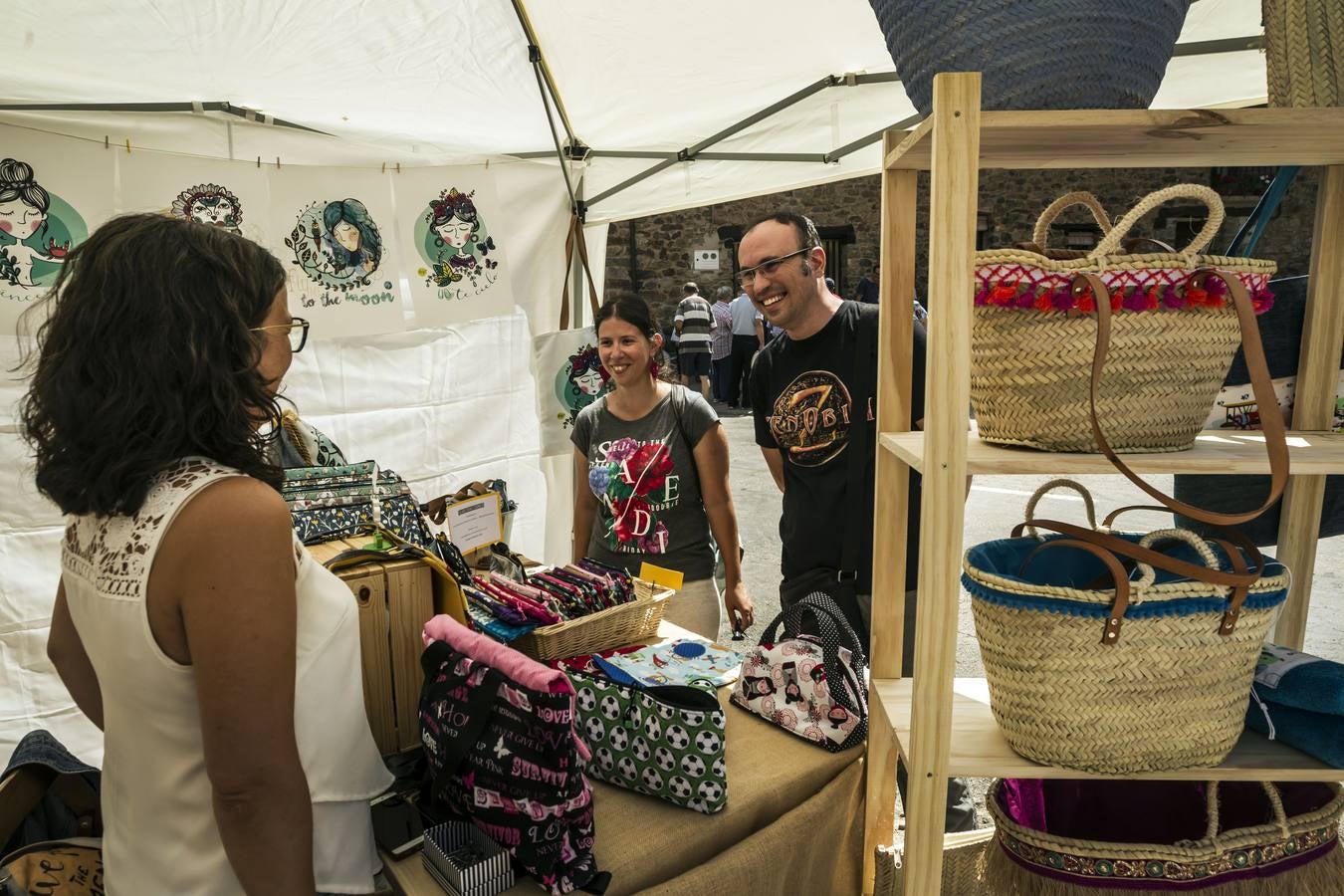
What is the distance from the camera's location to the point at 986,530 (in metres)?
5.65

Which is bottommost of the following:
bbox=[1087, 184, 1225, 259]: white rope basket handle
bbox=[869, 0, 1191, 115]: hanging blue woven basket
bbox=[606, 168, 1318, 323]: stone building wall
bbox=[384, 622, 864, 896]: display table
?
bbox=[384, 622, 864, 896]: display table

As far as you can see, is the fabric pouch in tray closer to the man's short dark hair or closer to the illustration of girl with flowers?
the illustration of girl with flowers

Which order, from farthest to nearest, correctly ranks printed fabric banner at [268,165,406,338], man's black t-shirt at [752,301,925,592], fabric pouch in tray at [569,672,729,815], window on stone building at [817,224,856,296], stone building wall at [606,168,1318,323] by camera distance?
window on stone building at [817,224,856,296] → stone building wall at [606,168,1318,323] → printed fabric banner at [268,165,406,338] → man's black t-shirt at [752,301,925,592] → fabric pouch in tray at [569,672,729,815]

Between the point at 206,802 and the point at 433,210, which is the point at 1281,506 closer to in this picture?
the point at 206,802

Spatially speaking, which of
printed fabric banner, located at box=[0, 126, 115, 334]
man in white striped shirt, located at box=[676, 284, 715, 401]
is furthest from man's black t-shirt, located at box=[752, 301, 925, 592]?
man in white striped shirt, located at box=[676, 284, 715, 401]

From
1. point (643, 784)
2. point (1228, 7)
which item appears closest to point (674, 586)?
point (643, 784)

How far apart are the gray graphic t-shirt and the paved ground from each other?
41.9 inches

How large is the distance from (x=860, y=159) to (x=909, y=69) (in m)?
2.21


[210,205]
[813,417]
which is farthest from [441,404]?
[813,417]

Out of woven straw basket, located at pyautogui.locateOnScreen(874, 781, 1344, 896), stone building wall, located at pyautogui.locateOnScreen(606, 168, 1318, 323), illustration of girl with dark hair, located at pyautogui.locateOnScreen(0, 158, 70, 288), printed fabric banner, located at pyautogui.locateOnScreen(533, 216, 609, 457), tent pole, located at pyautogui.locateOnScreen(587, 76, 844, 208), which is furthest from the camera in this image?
stone building wall, located at pyautogui.locateOnScreen(606, 168, 1318, 323)

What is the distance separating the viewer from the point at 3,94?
2500mm

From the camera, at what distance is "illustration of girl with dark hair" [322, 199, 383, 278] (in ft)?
11.0

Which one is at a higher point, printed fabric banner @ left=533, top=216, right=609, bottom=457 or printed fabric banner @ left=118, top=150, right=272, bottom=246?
printed fabric banner @ left=118, top=150, right=272, bottom=246

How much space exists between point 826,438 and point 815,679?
873mm
